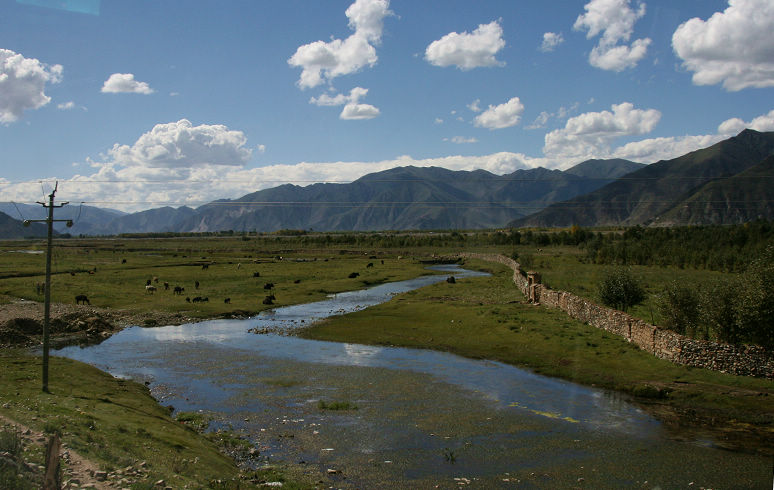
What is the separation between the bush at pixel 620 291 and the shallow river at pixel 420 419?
43.3 feet

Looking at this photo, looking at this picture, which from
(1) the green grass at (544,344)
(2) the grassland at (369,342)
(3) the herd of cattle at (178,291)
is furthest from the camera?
(3) the herd of cattle at (178,291)

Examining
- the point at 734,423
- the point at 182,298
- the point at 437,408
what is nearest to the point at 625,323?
the point at 734,423

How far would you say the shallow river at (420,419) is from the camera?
15516mm

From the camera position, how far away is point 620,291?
37.2 metres

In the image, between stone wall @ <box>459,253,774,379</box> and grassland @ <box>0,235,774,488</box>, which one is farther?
stone wall @ <box>459,253,774,379</box>

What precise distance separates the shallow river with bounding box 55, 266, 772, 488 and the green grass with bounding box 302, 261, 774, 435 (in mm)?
1917

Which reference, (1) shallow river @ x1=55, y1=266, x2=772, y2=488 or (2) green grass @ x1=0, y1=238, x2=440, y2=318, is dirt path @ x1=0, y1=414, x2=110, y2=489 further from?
(2) green grass @ x1=0, y1=238, x2=440, y2=318

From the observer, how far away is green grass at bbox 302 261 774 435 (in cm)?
2166

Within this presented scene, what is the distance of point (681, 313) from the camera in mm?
28625

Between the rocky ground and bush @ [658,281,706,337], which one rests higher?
bush @ [658,281,706,337]

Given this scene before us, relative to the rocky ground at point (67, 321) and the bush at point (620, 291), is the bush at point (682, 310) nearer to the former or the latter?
the bush at point (620, 291)

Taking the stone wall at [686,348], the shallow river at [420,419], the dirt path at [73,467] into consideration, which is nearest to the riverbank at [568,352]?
the stone wall at [686,348]

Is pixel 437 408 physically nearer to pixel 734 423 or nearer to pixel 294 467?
pixel 294 467

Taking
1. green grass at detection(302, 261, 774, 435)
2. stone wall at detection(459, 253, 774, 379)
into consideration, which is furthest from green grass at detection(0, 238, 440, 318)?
stone wall at detection(459, 253, 774, 379)
